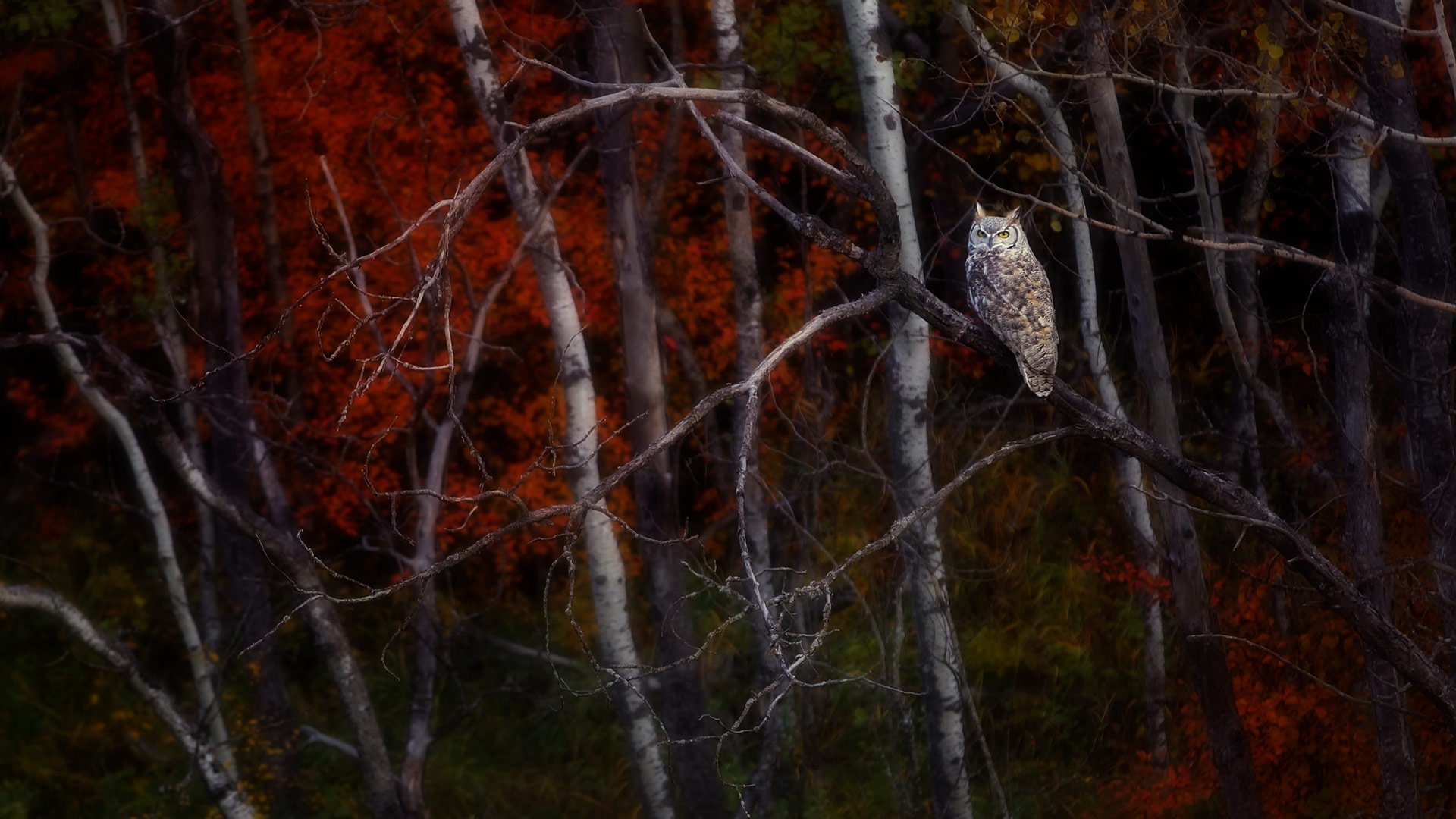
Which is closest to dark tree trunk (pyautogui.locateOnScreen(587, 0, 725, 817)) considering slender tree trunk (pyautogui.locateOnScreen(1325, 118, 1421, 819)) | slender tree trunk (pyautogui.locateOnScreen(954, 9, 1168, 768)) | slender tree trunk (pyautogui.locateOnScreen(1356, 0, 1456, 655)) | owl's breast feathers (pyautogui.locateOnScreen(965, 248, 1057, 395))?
→ slender tree trunk (pyautogui.locateOnScreen(954, 9, 1168, 768))

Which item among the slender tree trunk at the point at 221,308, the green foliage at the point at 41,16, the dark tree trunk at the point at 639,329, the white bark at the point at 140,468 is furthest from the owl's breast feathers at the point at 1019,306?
the green foliage at the point at 41,16

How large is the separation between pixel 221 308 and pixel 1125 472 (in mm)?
7454

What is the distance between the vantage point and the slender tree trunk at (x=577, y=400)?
305 inches

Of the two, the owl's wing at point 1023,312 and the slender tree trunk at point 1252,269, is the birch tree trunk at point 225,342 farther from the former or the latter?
the slender tree trunk at point 1252,269

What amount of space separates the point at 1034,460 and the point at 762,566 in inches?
157

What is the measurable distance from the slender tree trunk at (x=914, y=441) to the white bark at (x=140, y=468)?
4.66m

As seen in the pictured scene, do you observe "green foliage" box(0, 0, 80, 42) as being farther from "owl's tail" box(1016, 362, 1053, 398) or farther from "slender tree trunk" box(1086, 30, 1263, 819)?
"owl's tail" box(1016, 362, 1053, 398)

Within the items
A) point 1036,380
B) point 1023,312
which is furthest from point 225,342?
point 1036,380

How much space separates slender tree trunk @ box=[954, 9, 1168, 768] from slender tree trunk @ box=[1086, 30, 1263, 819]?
70cm

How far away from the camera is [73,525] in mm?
13656

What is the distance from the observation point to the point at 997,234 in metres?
5.58

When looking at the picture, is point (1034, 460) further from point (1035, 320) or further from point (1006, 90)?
point (1035, 320)

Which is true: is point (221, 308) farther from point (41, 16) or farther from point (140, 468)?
point (41, 16)

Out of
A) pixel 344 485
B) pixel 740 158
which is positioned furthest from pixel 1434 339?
pixel 344 485
